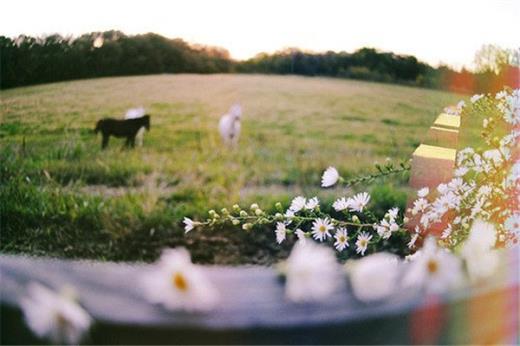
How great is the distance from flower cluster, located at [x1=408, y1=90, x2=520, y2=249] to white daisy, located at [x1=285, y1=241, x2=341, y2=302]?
873 millimetres

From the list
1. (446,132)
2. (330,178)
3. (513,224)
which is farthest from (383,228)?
(330,178)

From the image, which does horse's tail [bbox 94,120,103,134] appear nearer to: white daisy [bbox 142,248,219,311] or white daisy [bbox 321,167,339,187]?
white daisy [bbox 321,167,339,187]

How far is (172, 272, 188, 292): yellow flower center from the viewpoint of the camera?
14.0 inches

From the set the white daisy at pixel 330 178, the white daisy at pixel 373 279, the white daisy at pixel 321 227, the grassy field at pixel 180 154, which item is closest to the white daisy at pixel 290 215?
the white daisy at pixel 321 227

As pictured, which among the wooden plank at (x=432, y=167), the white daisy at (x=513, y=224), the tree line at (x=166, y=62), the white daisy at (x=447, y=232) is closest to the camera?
the white daisy at (x=513, y=224)

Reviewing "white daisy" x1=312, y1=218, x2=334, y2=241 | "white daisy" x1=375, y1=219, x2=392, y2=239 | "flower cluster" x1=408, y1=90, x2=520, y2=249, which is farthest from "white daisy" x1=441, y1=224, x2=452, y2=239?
"white daisy" x1=312, y1=218, x2=334, y2=241

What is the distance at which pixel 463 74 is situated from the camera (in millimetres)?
2506

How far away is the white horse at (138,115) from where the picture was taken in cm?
290

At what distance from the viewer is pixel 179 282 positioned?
1.17ft

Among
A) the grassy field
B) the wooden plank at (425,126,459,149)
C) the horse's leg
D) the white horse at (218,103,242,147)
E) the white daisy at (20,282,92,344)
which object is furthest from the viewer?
the white horse at (218,103,242,147)

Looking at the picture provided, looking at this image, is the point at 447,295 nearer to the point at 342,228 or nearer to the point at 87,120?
the point at 342,228

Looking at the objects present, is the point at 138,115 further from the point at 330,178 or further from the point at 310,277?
the point at 310,277

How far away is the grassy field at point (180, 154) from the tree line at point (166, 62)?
6cm

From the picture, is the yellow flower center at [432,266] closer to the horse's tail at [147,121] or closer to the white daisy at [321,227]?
the white daisy at [321,227]
